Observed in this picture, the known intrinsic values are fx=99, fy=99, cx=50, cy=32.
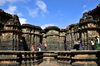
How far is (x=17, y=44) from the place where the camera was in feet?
41.0

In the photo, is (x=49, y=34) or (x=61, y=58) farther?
(x=49, y=34)

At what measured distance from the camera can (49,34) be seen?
1909cm

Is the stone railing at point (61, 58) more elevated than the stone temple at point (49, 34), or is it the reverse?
the stone temple at point (49, 34)

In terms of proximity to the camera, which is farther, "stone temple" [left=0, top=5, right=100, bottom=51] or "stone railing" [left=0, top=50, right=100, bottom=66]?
"stone temple" [left=0, top=5, right=100, bottom=51]

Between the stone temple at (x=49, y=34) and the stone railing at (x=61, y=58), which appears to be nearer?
the stone railing at (x=61, y=58)

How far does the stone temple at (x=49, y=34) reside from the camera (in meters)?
12.0

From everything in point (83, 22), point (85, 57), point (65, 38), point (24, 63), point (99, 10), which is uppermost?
point (99, 10)

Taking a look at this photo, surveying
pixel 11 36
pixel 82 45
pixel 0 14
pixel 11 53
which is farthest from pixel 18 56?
pixel 0 14

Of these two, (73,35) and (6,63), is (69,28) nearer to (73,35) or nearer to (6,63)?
(73,35)

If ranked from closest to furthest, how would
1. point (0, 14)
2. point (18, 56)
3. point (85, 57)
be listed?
point (85, 57) < point (18, 56) < point (0, 14)

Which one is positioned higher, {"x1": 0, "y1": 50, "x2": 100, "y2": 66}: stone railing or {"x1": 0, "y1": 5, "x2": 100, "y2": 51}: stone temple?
{"x1": 0, "y1": 5, "x2": 100, "y2": 51}: stone temple

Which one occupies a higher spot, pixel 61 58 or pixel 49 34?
pixel 49 34

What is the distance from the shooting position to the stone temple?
39.2ft

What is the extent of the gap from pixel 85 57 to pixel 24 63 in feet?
11.0
